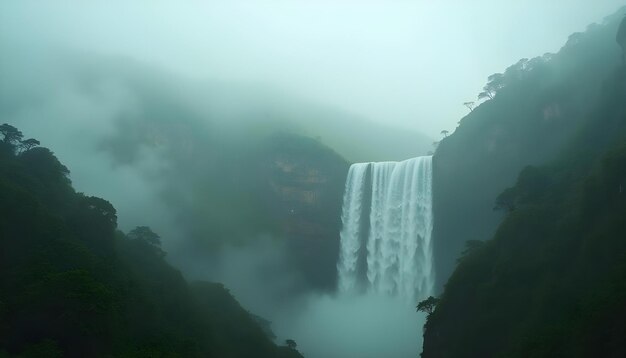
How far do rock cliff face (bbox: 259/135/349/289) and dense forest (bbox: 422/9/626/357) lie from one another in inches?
836

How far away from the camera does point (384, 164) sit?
197 ft

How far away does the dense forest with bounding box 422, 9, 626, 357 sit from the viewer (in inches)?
852

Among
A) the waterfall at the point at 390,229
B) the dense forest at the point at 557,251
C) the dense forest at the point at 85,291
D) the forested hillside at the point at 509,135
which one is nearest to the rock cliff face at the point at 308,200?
the waterfall at the point at 390,229

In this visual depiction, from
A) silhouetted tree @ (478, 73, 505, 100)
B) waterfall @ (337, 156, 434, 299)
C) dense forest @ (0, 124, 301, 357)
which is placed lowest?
dense forest @ (0, 124, 301, 357)

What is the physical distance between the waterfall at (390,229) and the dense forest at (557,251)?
818 centimetres

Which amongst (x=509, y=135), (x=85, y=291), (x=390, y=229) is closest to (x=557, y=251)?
(x=509, y=135)

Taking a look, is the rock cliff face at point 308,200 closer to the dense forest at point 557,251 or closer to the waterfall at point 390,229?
the waterfall at point 390,229

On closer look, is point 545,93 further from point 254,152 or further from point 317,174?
point 254,152

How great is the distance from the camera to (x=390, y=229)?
183ft

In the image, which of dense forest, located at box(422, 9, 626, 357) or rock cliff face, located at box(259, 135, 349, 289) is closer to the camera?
dense forest, located at box(422, 9, 626, 357)

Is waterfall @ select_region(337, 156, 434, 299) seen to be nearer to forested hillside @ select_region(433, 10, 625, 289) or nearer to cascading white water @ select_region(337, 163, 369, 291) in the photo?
cascading white water @ select_region(337, 163, 369, 291)

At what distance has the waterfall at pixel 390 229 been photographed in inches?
2060

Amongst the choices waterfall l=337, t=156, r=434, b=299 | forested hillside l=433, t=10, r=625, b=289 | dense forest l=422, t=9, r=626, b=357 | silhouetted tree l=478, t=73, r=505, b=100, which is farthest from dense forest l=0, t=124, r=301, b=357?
silhouetted tree l=478, t=73, r=505, b=100

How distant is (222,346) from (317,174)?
3385 cm
